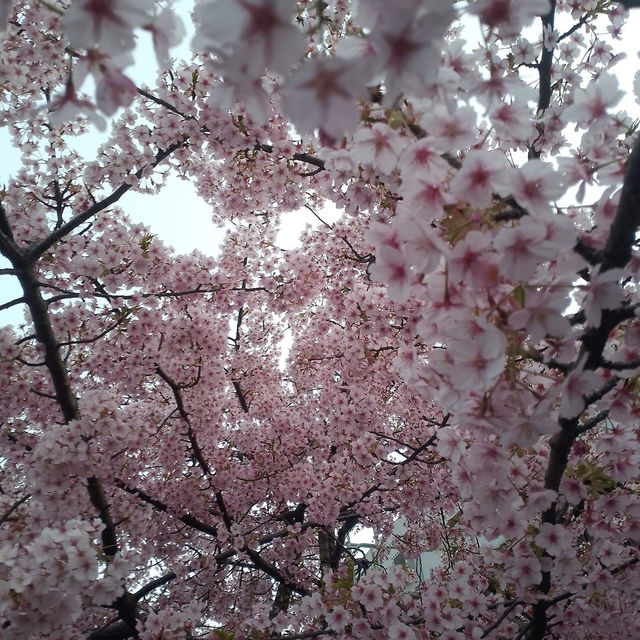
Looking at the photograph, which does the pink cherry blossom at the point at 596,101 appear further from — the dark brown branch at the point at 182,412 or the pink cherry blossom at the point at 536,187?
the dark brown branch at the point at 182,412

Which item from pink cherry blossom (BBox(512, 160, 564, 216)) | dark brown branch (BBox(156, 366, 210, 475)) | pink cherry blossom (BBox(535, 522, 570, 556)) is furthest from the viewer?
dark brown branch (BBox(156, 366, 210, 475))

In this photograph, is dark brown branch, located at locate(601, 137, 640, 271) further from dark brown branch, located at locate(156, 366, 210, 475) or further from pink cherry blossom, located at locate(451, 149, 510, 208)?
dark brown branch, located at locate(156, 366, 210, 475)

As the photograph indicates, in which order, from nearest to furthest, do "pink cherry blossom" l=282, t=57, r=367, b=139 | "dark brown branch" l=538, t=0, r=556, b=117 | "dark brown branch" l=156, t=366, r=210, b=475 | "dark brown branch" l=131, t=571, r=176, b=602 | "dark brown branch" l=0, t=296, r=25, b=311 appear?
"pink cherry blossom" l=282, t=57, r=367, b=139, "dark brown branch" l=538, t=0, r=556, b=117, "dark brown branch" l=0, t=296, r=25, b=311, "dark brown branch" l=156, t=366, r=210, b=475, "dark brown branch" l=131, t=571, r=176, b=602

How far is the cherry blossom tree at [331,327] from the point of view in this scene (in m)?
1.31

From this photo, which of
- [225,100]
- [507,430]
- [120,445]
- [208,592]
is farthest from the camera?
[208,592]

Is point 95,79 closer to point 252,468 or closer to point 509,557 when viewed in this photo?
point 509,557

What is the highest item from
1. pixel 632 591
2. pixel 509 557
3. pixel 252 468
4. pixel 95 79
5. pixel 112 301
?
pixel 112 301

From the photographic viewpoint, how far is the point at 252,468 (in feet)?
23.0

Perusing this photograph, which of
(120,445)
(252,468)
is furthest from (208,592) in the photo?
(120,445)

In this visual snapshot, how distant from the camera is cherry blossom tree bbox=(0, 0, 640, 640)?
1.31 meters

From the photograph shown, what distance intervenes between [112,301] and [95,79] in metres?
4.15

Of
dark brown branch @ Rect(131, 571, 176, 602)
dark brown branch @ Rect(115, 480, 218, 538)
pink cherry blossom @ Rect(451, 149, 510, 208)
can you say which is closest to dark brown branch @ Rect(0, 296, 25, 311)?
dark brown branch @ Rect(115, 480, 218, 538)

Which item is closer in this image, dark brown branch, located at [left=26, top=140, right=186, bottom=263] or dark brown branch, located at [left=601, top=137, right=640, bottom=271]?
dark brown branch, located at [left=601, top=137, right=640, bottom=271]

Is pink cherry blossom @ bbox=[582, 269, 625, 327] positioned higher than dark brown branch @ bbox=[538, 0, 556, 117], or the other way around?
dark brown branch @ bbox=[538, 0, 556, 117]
